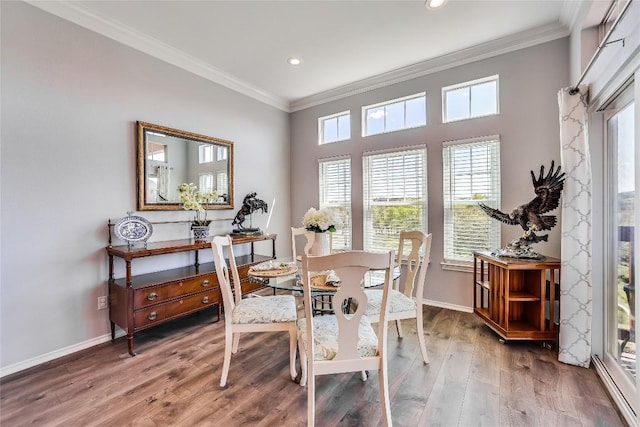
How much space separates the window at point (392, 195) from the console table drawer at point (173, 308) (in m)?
2.21

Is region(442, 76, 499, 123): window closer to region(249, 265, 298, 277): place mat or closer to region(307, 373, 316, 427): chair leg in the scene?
region(249, 265, 298, 277): place mat

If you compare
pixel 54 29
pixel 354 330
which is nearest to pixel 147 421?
pixel 354 330

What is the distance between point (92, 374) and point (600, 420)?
3433 mm

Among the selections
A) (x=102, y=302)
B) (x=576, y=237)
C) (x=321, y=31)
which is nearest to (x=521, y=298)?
(x=576, y=237)

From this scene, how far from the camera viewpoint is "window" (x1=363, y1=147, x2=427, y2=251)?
3.68 m

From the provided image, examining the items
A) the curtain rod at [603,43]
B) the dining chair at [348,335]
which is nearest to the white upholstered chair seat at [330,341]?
the dining chair at [348,335]

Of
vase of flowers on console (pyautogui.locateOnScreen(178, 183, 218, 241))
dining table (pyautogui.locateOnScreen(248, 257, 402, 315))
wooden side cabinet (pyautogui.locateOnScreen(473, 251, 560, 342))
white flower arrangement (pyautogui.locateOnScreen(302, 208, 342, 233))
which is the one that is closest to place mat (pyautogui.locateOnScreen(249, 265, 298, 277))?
dining table (pyautogui.locateOnScreen(248, 257, 402, 315))

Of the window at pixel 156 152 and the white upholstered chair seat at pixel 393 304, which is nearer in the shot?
the white upholstered chair seat at pixel 393 304

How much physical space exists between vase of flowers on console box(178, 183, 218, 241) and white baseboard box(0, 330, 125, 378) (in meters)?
1.21

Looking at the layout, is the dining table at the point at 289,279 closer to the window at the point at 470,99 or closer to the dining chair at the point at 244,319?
the dining chair at the point at 244,319

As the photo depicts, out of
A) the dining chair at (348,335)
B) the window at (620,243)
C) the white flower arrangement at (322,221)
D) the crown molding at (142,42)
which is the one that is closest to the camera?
the dining chair at (348,335)

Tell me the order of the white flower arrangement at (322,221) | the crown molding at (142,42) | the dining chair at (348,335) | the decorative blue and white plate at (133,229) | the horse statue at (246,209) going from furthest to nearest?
the horse statue at (246,209) < the decorative blue and white plate at (133,229) < the crown molding at (142,42) < the white flower arrangement at (322,221) < the dining chair at (348,335)

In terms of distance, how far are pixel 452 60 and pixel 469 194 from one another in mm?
1602

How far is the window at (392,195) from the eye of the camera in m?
3.68
